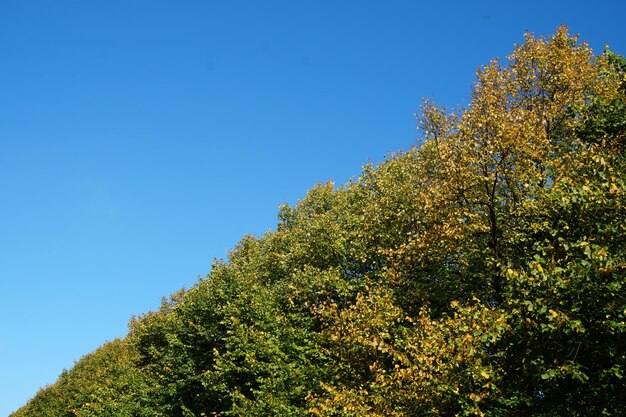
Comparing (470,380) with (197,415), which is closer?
(470,380)

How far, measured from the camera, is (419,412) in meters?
18.6

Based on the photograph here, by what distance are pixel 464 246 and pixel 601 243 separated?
29.2ft

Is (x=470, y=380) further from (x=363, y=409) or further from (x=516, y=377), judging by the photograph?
(x=363, y=409)

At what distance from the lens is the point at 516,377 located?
17625 millimetres

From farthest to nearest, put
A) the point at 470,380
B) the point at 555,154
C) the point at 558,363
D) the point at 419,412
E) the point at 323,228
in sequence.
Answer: the point at 323,228
the point at 555,154
the point at 419,412
the point at 470,380
the point at 558,363

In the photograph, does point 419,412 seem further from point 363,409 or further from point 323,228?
point 323,228

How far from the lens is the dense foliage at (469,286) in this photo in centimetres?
1448

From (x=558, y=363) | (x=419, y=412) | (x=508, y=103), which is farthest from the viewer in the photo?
(x=508, y=103)

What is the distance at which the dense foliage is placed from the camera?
1448cm

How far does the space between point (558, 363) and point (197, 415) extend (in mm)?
32998

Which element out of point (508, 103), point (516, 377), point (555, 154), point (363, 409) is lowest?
point (516, 377)

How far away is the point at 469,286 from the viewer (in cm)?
2489

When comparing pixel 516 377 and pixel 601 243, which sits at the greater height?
pixel 601 243

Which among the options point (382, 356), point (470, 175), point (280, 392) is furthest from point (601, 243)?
point (280, 392)
